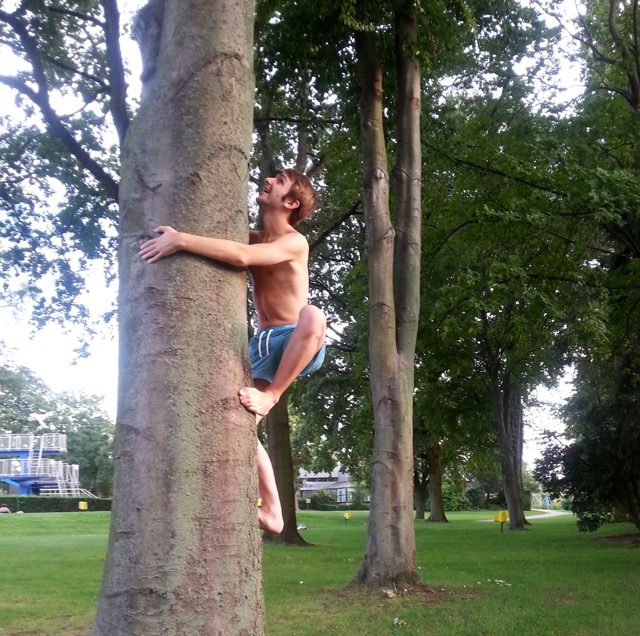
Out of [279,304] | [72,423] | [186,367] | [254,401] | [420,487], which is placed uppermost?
[72,423]

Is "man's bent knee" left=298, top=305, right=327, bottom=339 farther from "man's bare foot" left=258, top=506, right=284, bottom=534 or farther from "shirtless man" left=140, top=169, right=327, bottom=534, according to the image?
"man's bare foot" left=258, top=506, right=284, bottom=534

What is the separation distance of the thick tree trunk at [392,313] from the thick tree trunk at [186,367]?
296 inches

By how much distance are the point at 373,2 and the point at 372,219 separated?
289 cm

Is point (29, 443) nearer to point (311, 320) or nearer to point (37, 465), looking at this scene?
point (37, 465)

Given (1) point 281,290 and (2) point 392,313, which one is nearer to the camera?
(1) point 281,290

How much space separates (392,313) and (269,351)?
24.2ft

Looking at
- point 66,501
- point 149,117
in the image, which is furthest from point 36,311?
point 66,501

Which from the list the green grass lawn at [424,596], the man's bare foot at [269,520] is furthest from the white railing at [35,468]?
the man's bare foot at [269,520]

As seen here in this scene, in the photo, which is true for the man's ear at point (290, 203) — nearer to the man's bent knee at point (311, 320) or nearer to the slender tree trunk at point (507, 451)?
the man's bent knee at point (311, 320)

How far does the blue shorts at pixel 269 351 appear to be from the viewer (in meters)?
3.03

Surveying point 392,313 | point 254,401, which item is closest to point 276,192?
point 254,401

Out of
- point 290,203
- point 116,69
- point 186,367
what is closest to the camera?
point 186,367

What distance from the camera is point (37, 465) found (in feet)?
162

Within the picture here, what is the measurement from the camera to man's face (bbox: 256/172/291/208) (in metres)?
3.15
